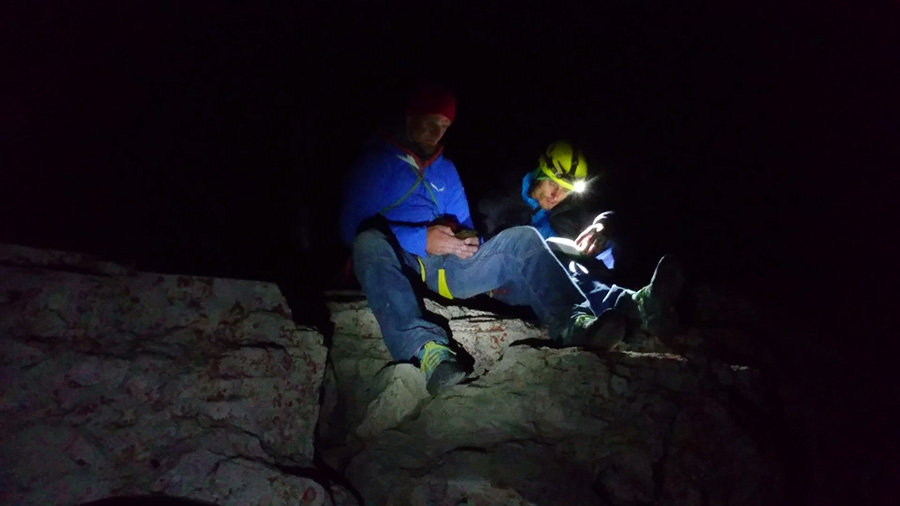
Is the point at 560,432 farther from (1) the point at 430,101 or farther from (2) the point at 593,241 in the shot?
(1) the point at 430,101

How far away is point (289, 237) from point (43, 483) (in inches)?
146

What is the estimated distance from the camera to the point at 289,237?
5.38 meters

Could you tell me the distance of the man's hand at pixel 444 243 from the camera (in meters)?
3.31

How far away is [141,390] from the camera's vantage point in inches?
82.5

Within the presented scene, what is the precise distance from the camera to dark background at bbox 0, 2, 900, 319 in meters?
3.57

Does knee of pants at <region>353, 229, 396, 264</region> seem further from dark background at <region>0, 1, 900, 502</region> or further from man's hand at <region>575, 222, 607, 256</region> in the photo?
man's hand at <region>575, 222, 607, 256</region>

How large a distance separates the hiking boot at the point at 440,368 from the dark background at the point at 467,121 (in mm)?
1633

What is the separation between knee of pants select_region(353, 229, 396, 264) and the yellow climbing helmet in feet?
6.58

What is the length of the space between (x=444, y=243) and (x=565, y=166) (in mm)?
1633

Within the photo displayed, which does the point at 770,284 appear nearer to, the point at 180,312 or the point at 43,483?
the point at 180,312

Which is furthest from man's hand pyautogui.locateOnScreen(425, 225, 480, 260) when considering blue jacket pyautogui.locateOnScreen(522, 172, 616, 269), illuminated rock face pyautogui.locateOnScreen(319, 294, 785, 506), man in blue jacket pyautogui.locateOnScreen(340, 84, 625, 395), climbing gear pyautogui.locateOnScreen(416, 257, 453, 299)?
blue jacket pyautogui.locateOnScreen(522, 172, 616, 269)

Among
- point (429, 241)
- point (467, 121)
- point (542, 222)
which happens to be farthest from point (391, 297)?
point (467, 121)

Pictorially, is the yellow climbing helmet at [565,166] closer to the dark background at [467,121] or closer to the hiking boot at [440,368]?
the dark background at [467,121]

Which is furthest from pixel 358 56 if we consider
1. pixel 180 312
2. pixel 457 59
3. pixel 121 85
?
pixel 180 312
